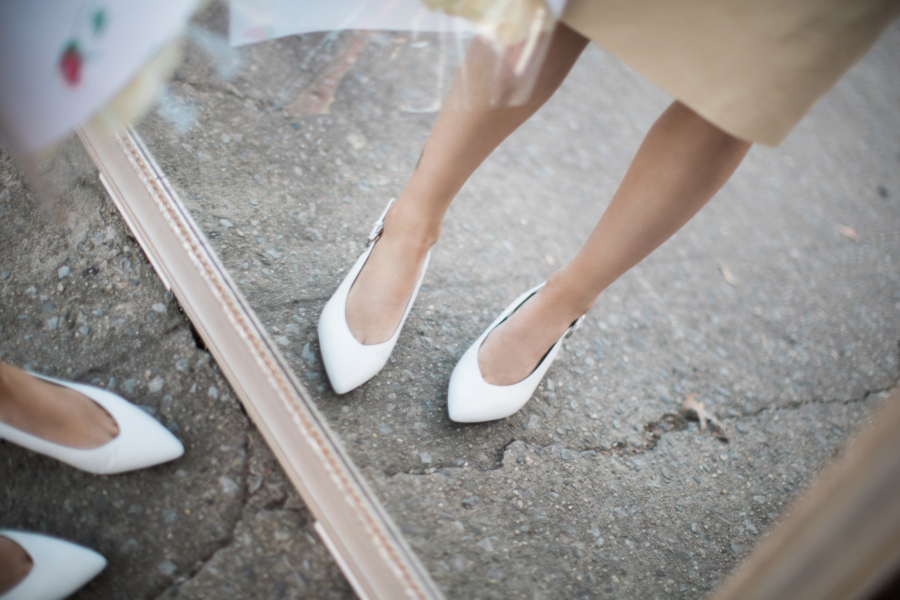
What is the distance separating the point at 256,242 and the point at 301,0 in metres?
0.51

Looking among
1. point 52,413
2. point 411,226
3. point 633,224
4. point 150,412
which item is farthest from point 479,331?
point 52,413

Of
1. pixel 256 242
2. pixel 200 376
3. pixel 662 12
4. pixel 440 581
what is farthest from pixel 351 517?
pixel 662 12

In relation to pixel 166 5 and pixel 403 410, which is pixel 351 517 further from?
pixel 166 5

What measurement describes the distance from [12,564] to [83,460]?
0.41 feet

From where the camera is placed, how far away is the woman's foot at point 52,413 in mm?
600

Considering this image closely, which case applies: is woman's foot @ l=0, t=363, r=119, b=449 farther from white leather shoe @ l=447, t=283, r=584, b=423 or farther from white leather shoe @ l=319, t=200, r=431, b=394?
white leather shoe @ l=447, t=283, r=584, b=423

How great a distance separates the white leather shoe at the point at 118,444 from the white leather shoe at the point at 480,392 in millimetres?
404

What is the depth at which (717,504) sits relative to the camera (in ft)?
3.06

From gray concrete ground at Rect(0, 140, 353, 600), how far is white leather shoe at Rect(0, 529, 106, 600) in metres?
0.03

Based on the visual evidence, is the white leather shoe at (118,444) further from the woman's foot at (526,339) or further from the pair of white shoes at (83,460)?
the woman's foot at (526,339)

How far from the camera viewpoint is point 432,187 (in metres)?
0.78

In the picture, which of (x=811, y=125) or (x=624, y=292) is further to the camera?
(x=811, y=125)

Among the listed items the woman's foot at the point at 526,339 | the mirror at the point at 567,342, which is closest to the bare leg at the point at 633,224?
the woman's foot at the point at 526,339

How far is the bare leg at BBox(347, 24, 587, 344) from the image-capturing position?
Result: 0.67 meters
